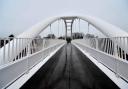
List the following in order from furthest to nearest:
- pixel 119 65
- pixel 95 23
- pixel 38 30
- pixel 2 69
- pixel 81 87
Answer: pixel 95 23 < pixel 38 30 < pixel 119 65 < pixel 81 87 < pixel 2 69

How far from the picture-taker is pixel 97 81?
18.2 feet

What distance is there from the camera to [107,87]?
15.8ft

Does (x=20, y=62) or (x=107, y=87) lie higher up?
(x=20, y=62)

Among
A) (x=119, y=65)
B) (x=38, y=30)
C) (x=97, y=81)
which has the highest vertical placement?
(x=38, y=30)

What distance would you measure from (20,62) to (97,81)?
256 centimetres

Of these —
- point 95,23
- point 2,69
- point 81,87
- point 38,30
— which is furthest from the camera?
point 95,23

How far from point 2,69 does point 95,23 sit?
2831 centimetres

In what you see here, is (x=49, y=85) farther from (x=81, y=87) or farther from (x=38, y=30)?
(x=38, y=30)

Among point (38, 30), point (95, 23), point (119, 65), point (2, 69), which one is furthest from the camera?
point (95, 23)

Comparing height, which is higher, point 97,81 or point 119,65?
point 119,65

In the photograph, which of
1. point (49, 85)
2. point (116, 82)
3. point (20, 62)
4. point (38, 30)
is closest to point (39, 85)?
point (49, 85)

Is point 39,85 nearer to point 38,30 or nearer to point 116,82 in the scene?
point 116,82

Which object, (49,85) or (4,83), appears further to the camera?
(49,85)

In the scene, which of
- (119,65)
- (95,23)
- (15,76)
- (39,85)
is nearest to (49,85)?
(39,85)
